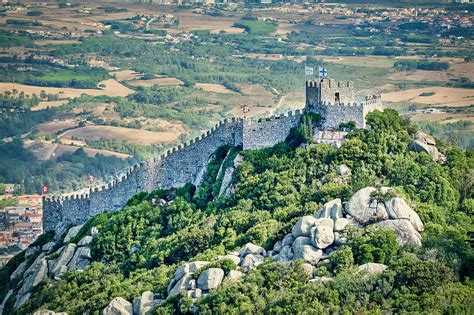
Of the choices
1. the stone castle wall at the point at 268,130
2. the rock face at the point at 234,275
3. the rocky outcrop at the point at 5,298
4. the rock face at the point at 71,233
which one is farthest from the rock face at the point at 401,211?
the rocky outcrop at the point at 5,298

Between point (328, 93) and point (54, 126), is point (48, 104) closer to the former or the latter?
point (54, 126)

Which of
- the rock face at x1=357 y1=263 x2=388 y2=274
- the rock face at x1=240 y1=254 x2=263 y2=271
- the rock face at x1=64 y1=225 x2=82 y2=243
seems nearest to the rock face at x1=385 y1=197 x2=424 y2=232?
the rock face at x1=357 y1=263 x2=388 y2=274

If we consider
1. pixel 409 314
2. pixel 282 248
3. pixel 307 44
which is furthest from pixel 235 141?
pixel 307 44

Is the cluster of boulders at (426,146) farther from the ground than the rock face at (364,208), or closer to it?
closer to it

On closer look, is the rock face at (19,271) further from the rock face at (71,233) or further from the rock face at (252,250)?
the rock face at (252,250)

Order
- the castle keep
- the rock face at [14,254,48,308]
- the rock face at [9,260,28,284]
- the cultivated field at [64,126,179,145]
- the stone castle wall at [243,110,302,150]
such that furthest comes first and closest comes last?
the cultivated field at [64,126,179,145], the rock face at [9,260,28,284], the rock face at [14,254,48,308], the stone castle wall at [243,110,302,150], the castle keep

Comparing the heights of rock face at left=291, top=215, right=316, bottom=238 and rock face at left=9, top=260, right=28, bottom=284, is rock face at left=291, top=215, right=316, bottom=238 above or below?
above

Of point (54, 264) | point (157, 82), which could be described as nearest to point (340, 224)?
point (54, 264)

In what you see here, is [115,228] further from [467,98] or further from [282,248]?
[467,98]

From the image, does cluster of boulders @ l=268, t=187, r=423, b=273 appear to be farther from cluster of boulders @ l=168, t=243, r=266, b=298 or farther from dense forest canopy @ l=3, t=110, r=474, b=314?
cluster of boulders @ l=168, t=243, r=266, b=298
